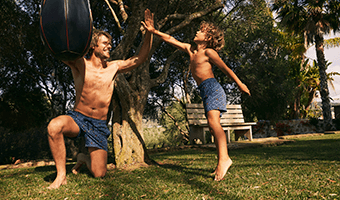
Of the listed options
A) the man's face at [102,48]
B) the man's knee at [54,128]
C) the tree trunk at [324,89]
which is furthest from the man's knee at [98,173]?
the tree trunk at [324,89]

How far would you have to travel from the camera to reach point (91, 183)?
284cm

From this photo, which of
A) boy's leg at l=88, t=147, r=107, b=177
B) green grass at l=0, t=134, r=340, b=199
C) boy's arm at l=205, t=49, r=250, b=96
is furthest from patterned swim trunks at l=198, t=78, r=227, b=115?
boy's leg at l=88, t=147, r=107, b=177

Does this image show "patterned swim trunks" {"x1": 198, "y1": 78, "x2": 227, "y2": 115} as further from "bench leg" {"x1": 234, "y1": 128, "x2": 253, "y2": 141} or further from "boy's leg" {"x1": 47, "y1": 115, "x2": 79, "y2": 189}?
"bench leg" {"x1": 234, "y1": 128, "x2": 253, "y2": 141}

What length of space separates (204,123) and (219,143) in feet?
16.4

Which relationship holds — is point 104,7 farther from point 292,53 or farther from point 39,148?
point 292,53

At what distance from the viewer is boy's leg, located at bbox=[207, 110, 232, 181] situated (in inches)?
109

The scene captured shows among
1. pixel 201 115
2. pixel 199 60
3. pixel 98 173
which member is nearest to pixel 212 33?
pixel 199 60

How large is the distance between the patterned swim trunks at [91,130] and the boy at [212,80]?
1474 millimetres

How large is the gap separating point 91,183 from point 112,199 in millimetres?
803

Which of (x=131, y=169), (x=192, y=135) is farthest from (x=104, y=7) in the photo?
(x=131, y=169)

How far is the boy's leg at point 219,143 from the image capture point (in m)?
2.78

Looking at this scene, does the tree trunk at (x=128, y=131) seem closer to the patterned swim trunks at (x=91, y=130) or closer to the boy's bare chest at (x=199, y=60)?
the patterned swim trunks at (x=91, y=130)

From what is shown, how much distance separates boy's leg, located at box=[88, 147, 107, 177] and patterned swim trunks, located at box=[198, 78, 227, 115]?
5.14 feet

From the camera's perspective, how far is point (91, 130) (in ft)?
10.3
